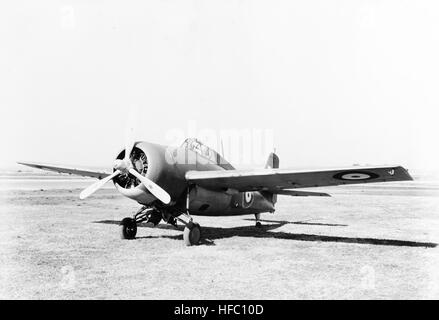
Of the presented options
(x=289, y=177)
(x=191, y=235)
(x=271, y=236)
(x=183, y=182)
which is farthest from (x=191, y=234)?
(x=271, y=236)

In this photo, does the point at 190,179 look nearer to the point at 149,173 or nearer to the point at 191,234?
the point at 149,173

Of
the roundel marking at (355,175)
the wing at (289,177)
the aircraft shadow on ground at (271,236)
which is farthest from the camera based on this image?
the aircraft shadow on ground at (271,236)

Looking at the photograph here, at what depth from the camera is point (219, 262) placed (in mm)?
7980

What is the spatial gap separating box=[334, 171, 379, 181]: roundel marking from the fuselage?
3343 mm

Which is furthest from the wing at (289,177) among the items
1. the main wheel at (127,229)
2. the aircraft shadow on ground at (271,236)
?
the main wheel at (127,229)

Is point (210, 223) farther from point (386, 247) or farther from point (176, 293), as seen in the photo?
point (176, 293)

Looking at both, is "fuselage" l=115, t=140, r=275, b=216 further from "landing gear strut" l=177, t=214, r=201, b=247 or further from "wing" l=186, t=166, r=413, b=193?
"landing gear strut" l=177, t=214, r=201, b=247

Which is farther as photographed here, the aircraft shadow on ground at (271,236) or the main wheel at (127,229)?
the main wheel at (127,229)

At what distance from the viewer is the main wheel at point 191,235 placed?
9844 millimetres

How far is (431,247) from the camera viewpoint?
9.77 meters

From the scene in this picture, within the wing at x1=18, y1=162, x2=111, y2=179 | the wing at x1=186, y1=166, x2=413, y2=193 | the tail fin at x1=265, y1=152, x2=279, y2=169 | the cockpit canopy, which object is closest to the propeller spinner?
the wing at x1=186, y1=166, x2=413, y2=193

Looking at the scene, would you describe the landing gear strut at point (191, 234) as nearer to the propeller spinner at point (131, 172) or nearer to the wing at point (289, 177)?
the propeller spinner at point (131, 172)

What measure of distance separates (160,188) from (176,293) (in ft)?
13.1

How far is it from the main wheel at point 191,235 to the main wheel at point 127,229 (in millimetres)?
1637
